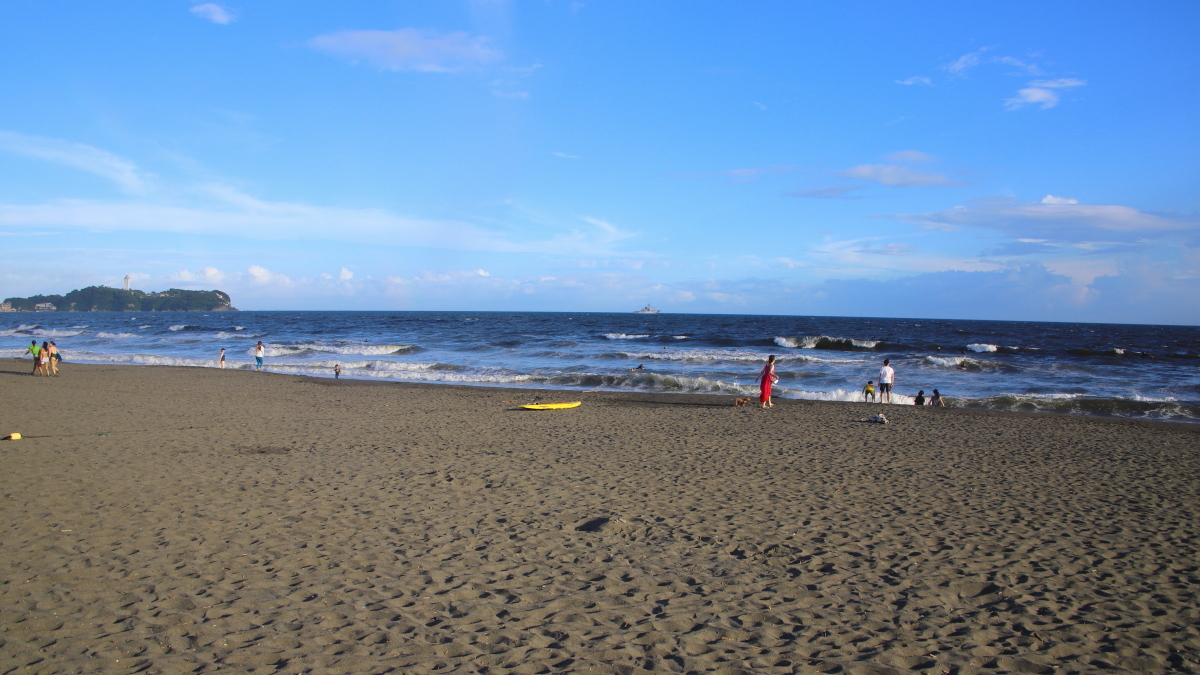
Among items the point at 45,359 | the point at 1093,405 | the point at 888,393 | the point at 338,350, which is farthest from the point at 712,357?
the point at 45,359

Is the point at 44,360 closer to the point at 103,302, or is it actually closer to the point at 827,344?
the point at 827,344

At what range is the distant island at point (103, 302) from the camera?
148875 millimetres

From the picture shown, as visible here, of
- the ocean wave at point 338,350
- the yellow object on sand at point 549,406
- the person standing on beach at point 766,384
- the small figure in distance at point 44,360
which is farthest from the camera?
the ocean wave at point 338,350

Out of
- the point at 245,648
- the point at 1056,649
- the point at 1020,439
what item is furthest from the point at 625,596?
the point at 1020,439

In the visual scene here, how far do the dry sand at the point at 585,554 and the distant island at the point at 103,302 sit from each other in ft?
576

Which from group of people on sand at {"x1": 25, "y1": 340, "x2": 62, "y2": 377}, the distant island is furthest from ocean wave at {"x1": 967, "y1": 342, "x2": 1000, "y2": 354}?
the distant island

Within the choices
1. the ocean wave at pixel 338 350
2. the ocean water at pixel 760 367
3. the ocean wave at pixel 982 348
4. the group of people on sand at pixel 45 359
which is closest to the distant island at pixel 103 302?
the ocean water at pixel 760 367

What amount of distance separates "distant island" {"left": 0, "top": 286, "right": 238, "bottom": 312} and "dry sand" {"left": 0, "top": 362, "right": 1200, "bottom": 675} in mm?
175681

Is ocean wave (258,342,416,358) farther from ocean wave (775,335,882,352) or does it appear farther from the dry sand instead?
ocean wave (775,335,882,352)

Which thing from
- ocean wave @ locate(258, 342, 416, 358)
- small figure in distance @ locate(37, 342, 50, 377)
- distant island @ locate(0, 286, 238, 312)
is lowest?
ocean wave @ locate(258, 342, 416, 358)

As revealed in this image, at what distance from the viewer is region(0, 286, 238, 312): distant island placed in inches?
5861

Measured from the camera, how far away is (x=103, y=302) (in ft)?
495

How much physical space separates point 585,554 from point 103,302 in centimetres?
18721

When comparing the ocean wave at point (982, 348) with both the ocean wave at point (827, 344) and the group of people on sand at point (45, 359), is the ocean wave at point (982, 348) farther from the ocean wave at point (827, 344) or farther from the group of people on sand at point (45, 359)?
the group of people on sand at point (45, 359)
